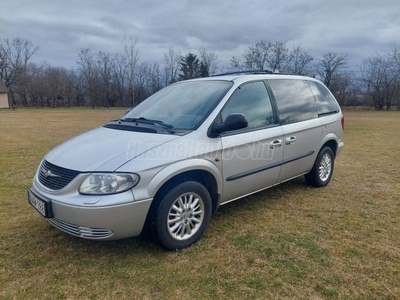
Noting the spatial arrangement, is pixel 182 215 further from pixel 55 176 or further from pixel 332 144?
pixel 332 144

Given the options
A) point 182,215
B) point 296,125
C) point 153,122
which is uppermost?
point 153,122

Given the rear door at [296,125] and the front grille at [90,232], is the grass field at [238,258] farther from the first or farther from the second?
the rear door at [296,125]

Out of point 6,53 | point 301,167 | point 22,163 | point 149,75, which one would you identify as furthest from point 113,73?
point 301,167

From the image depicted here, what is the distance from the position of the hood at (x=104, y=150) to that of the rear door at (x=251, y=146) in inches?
28.4

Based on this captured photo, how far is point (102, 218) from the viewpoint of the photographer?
7.72 ft

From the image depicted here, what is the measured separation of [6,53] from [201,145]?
67465mm

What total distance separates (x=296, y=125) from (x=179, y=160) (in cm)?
205

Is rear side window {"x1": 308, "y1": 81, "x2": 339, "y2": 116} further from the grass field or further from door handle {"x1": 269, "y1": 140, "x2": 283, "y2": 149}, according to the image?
the grass field

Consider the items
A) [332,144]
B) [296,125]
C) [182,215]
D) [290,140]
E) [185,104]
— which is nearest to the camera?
[182,215]

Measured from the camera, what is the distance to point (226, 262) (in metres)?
2.65

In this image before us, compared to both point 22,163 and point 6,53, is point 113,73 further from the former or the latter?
point 22,163

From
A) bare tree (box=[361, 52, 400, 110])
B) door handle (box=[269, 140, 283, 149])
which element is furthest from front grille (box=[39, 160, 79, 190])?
bare tree (box=[361, 52, 400, 110])

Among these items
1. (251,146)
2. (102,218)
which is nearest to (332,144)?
(251,146)

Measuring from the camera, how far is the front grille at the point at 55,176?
98.3 inches
